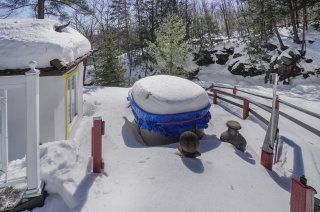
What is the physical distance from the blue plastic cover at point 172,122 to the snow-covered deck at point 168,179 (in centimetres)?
93

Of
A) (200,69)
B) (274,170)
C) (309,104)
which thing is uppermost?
(200,69)

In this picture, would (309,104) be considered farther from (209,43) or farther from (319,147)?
(209,43)

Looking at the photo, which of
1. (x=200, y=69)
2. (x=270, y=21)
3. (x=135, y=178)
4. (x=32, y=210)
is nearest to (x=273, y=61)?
(x=270, y=21)

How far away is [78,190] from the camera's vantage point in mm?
4613

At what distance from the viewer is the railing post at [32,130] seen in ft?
12.7

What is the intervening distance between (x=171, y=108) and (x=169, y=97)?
1.17ft

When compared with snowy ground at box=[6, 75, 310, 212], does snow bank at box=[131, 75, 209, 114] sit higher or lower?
higher

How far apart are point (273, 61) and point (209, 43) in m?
12.8

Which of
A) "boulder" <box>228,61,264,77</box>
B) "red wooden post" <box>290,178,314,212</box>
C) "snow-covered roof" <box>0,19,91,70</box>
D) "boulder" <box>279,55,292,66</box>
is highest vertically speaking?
"boulder" <box>279,55,292,66</box>

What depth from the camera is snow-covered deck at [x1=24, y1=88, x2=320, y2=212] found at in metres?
4.41

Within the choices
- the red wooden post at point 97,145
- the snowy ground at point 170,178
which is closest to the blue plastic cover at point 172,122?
the snowy ground at point 170,178

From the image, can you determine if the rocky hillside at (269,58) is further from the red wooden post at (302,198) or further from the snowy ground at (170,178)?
the red wooden post at (302,198)

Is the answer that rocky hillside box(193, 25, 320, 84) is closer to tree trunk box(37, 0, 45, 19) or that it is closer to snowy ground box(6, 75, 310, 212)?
tree trunk box(37, 0, 45, 19)

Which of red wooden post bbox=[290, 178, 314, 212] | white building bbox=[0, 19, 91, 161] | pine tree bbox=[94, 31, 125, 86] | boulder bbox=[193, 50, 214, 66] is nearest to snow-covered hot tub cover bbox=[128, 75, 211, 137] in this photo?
white building bbox=[0, 19, 91, 161]
